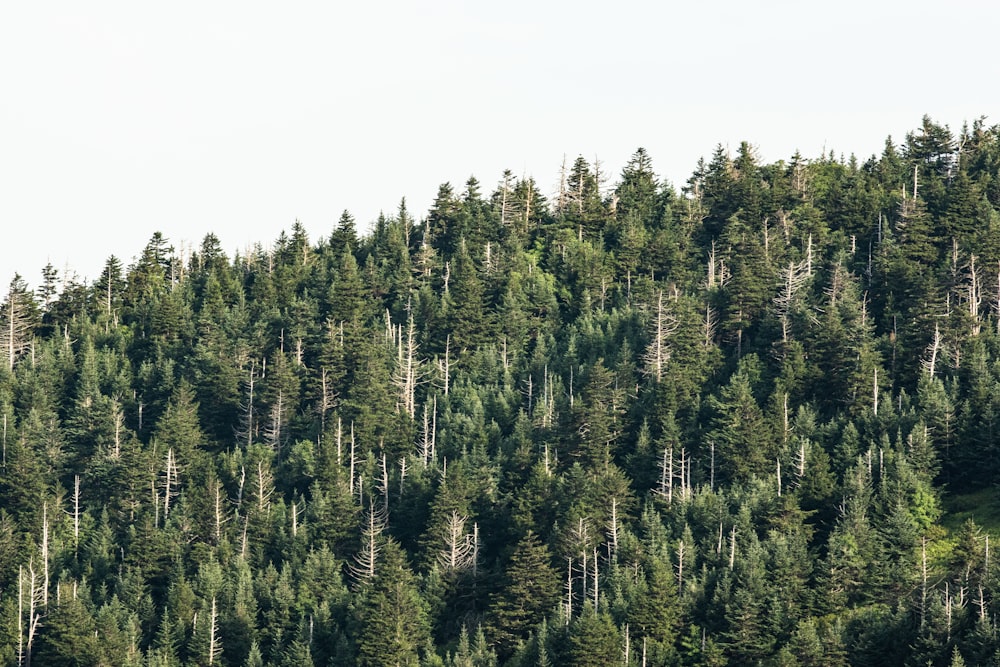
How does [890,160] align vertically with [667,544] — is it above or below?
above

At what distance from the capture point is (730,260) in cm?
16938

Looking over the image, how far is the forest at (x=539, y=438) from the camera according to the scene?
379 ft

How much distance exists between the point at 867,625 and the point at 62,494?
70154mm

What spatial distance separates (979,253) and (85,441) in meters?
78.0

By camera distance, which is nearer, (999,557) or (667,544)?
(999,557)

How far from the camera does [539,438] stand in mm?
Answer: 140250

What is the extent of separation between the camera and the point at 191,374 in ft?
538

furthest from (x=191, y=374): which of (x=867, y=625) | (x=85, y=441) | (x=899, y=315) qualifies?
(x=867, y=625)

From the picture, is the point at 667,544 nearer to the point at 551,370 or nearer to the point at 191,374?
the point at 551,370

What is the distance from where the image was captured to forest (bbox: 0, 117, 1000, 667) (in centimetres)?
11544

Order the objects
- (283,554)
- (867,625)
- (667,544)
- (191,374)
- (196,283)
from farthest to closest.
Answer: (196,283)
(191,374)
(283,554)
(667,544)
(867,625)

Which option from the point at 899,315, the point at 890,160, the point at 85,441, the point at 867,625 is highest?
the point at 890,160

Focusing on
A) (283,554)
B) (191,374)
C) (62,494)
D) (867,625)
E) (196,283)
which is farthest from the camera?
(196,283)

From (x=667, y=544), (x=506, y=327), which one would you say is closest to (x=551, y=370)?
(x=506, y=327)
